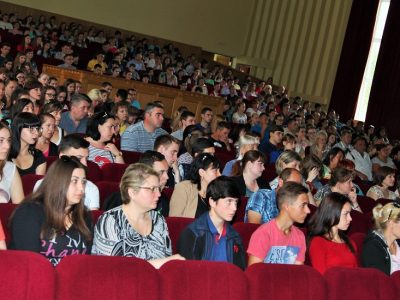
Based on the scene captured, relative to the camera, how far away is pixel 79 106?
302 inches

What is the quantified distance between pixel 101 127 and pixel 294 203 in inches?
83.0

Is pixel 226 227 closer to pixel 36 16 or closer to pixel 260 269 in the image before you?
pixel 260 269

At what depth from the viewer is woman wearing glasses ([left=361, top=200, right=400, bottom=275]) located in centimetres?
489

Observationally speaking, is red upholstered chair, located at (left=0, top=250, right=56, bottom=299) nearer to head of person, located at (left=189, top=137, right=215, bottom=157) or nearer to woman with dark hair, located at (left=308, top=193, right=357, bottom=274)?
woman with dark hair, located at (left=308, top=193, right=357, bottom=274)

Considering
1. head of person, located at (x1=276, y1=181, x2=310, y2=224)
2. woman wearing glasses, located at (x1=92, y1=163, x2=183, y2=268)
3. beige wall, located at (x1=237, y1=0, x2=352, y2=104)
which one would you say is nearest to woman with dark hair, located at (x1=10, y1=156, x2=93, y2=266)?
woman wearing glasses, located at (x1=92, y1=163, x2=183, y2=268)

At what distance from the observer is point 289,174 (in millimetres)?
5484

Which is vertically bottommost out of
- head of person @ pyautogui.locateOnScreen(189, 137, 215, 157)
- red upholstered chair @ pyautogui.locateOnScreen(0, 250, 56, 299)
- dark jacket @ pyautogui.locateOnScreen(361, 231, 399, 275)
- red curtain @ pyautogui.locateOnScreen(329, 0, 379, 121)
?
red upholstered chair @ pyautogui.locateOnScreen(0, 250, 56, 299)

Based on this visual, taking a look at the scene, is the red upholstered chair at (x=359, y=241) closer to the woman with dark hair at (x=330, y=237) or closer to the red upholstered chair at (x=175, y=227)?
the woman with dark hair at (x=330, y=237)

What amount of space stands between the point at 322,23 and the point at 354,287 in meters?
14.1

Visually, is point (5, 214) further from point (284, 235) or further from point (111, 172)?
point (111, 172)

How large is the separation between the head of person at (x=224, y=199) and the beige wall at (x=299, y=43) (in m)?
13.0

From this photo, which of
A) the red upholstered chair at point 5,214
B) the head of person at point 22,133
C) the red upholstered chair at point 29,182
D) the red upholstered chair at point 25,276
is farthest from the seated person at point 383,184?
the red upholstered chair at point 25,276

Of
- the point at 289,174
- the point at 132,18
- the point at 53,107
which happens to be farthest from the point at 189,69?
the point at 289,174

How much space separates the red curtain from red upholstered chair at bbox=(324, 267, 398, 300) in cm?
1286
